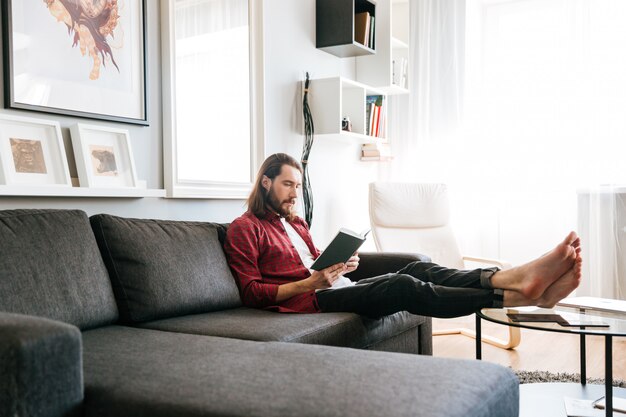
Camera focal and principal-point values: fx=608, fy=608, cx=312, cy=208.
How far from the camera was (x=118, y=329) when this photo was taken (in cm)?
184

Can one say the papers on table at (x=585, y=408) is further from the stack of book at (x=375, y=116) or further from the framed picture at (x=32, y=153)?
the stack of book at (x=375, y=116)

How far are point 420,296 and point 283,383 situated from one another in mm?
949

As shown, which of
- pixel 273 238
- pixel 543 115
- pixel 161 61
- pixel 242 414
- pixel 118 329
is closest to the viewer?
pixel 242 414

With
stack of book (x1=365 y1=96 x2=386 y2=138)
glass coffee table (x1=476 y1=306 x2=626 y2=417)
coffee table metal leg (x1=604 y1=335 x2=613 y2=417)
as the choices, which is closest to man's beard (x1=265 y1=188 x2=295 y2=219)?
glass coffee table (x1=476 y1=306 x2=626 y2=417)

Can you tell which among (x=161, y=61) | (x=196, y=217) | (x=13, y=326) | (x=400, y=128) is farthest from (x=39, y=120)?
(x=400, y=128)

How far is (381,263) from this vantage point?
2.73 metres

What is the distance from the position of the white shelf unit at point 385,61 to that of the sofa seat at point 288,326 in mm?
2108

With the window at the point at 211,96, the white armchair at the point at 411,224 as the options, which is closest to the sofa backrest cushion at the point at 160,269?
the window at the point at 211,96

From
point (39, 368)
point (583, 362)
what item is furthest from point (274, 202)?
point (39, 368)

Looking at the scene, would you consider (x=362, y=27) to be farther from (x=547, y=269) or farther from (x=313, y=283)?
(x=547, y=269)

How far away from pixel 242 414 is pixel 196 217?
178 cm

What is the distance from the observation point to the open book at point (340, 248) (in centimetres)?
202

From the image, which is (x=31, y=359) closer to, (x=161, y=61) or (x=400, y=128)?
(x=161, y=61)

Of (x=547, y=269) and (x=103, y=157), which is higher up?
(x=103, y=157)
